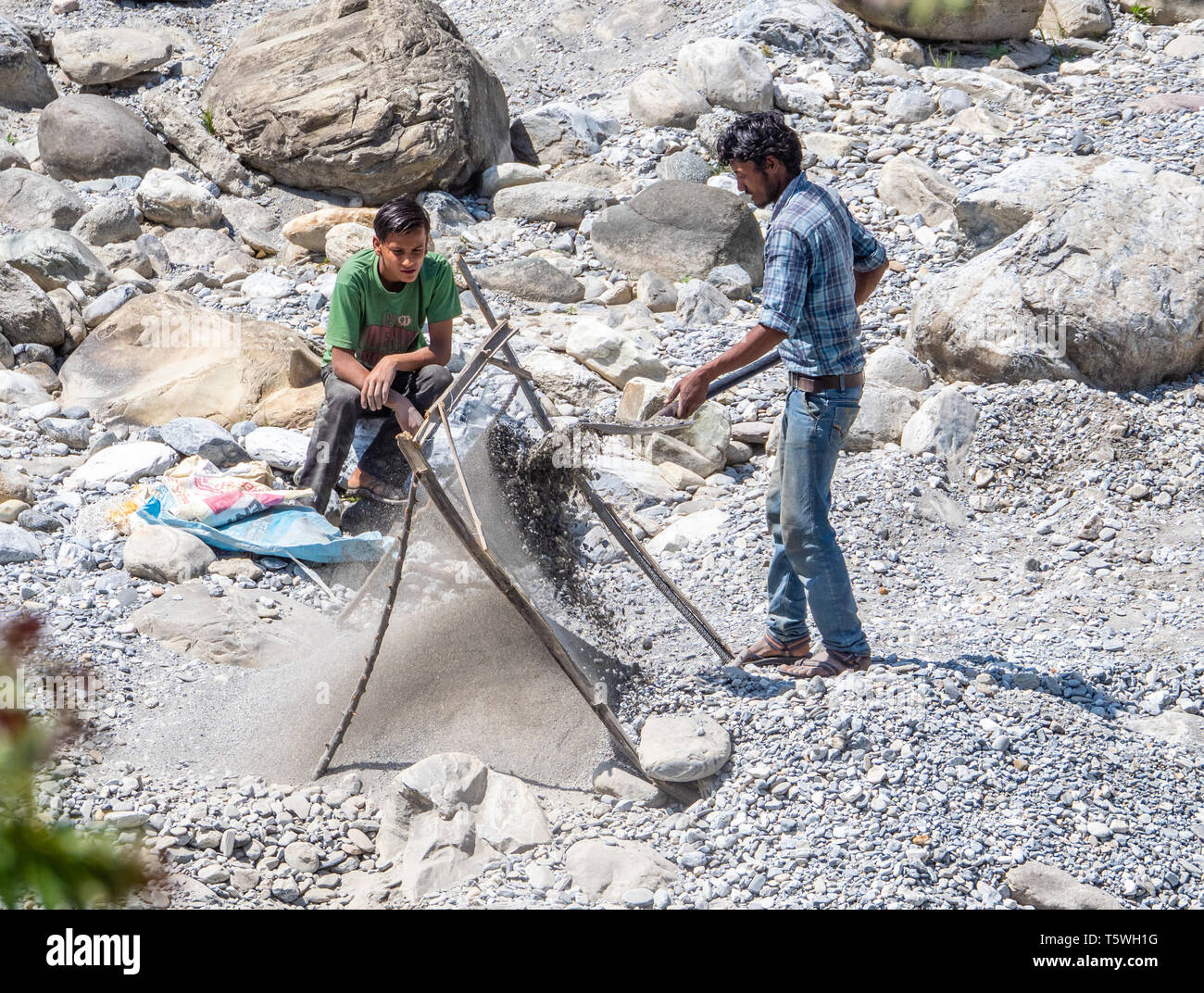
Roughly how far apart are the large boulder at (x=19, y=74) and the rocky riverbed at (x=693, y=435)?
1.3 inches

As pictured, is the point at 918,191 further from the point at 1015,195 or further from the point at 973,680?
the point at 973,680

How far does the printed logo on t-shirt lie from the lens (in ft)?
13.8

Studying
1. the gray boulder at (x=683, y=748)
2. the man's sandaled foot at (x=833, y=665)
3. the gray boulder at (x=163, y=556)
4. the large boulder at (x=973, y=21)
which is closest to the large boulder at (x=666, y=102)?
the large boulder at (x=973, y=21)

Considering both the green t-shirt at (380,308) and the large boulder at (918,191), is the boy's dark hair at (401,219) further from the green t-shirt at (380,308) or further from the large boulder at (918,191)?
the large boulder at (918,191)

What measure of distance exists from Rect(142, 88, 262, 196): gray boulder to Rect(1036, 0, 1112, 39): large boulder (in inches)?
278

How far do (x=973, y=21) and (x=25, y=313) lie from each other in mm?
7876

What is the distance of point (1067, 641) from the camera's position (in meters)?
3.84

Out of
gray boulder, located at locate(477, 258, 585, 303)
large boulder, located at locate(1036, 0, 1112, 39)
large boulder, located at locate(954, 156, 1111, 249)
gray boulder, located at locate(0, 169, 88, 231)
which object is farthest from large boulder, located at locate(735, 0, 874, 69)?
gray boulder, located at locate(0, 169, 88, 231)

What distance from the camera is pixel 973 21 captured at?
925 cm

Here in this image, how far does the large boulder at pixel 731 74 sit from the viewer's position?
8.54 meters

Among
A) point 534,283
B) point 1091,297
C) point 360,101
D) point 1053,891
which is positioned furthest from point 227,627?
point 360,101

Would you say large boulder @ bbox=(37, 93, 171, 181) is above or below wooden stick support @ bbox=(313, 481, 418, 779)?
above

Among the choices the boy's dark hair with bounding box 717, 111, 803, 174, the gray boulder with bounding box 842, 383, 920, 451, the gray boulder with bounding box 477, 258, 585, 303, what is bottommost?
the gray boulder with bounding box 842, 383, 920, 451

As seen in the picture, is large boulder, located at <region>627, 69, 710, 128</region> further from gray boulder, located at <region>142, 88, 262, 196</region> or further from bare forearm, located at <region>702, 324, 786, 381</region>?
bare forearm, located at <region>702, 324, 786, 381</region>
